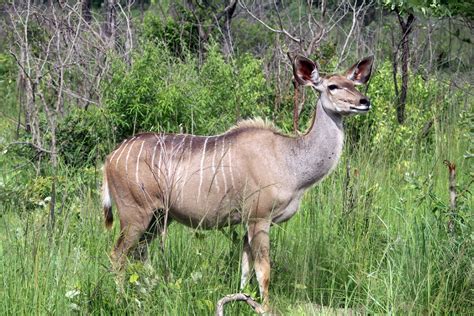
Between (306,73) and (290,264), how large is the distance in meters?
1.01

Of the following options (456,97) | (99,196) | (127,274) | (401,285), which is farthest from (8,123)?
(401,285)

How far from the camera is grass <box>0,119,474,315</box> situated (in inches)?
160

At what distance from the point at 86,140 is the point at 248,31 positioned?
5.20m

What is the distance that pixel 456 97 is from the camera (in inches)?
298

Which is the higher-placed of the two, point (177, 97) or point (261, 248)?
point (177, 97)

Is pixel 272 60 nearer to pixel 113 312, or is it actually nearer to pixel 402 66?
pixel 402 66

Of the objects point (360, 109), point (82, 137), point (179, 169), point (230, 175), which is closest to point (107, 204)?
point (179, 169)

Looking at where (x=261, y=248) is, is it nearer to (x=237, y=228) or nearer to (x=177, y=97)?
(x=237, y=228)

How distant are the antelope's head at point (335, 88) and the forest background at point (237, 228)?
463 millimetres

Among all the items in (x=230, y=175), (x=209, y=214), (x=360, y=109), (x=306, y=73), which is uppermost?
(x=306, y=73)

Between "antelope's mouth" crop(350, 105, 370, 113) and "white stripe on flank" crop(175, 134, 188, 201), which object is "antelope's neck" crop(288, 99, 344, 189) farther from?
"white stripe on flank" crop(175, 134, 188, 201)

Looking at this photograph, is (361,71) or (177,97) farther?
(177,97)

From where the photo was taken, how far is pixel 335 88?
16.3 feet

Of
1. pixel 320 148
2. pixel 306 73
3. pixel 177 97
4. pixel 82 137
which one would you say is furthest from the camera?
pixel 82 137
